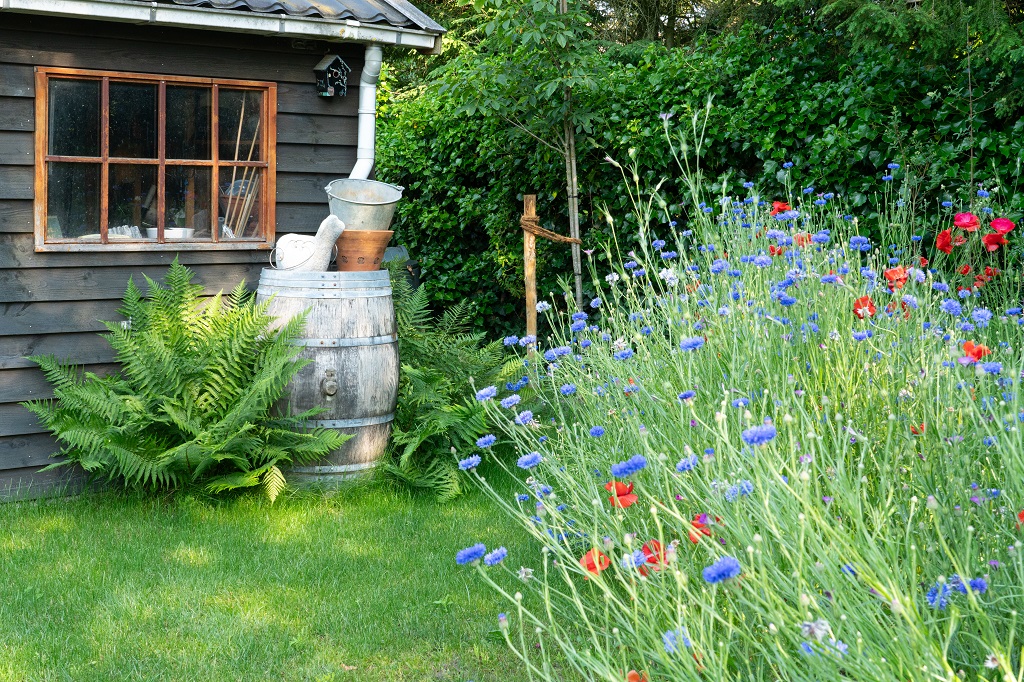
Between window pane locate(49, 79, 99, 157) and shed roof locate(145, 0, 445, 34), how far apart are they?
25.3 inches

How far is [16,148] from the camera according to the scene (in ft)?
14.5

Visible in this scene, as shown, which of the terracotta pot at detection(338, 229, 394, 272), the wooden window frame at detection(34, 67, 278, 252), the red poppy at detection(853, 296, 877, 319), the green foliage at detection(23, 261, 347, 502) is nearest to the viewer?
the red poppy at detection(853, 296, 877, 319)

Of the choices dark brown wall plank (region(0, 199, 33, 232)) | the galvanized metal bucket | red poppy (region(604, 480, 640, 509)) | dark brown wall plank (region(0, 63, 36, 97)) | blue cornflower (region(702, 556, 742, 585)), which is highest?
dark brown wall plank (region(0, 63, 36, 97))

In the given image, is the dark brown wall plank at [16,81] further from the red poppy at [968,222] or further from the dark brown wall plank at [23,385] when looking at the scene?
the red poppy at [968,222]

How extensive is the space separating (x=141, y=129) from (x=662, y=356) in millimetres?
2958

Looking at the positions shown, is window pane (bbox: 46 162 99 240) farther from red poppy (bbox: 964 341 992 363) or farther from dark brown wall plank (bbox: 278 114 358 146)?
red poppy (bbox: 964 341 992 363)

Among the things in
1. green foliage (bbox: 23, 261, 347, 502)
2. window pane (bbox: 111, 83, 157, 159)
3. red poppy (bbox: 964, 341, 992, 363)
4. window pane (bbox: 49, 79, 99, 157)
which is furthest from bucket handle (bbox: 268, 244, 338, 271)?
red poppy (bbox: 964, 341, 992, 363)

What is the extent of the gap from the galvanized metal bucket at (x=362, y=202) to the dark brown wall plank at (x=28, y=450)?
5.82 ft

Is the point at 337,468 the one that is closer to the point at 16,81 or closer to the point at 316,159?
the point at 316,159

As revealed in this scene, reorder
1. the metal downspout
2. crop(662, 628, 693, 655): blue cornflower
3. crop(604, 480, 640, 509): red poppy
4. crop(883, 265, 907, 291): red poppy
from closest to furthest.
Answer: crop(662, 628, 693, 655): blue cornflower → crop(604, 480, 640, 509): red poppy → crop(883, 265, 907, 291): red poppy → the metal downspout

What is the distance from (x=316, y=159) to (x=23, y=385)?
6.06 ft

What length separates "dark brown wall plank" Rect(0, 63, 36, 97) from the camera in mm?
4352

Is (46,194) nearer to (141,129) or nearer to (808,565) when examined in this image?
(141,129)

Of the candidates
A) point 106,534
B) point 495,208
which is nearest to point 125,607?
point 106,534
